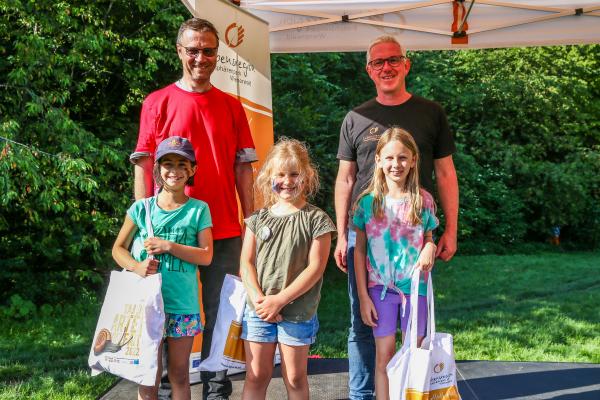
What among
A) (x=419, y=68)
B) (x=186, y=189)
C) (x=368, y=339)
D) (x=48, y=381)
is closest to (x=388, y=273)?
(x=368, y=339)

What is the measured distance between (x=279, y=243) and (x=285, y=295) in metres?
0.20

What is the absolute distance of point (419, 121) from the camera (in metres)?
2.86

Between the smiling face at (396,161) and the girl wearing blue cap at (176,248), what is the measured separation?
2.44 ft

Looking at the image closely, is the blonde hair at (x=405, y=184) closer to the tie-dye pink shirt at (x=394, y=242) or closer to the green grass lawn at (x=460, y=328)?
the tie-dye pink shirt at (x=394, y=242)

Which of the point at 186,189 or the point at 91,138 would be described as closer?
the point at 186,189

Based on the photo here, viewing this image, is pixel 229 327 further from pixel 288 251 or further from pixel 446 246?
pixel 446 246

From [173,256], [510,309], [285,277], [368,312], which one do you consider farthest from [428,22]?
[510,309]

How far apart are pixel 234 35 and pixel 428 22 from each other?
157 cm

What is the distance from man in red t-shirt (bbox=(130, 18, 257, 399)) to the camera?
2.72 m

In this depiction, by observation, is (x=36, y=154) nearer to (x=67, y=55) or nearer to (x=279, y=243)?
(x=67, y=55)

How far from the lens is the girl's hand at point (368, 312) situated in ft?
8.70

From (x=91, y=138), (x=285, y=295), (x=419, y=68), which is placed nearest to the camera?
(x=285, y=295)

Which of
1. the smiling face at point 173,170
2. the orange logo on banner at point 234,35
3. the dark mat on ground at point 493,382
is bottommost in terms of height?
the dark mat on ground at point 493,382

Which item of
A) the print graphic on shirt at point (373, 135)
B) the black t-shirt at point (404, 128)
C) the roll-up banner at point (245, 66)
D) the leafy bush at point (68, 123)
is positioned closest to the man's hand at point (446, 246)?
the black t-shirt at point (404, 128)
